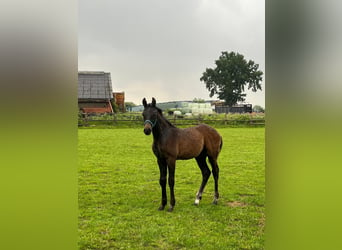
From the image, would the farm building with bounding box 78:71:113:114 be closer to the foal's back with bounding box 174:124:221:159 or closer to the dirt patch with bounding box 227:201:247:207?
the foal's back with bounding box 174:124:221:159

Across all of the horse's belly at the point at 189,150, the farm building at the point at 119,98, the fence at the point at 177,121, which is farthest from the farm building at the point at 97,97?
the horse's belly at the point at 189,150

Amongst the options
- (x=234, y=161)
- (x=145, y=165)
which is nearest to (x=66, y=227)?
(x=145, y=165)

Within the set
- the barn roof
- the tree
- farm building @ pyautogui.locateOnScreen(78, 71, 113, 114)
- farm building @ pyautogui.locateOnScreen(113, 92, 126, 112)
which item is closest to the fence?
the barn roof

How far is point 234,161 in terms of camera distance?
26.3 ft

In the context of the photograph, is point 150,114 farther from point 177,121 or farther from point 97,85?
point 97,85

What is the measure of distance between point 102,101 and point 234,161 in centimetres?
1519

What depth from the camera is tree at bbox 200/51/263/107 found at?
32.6 m

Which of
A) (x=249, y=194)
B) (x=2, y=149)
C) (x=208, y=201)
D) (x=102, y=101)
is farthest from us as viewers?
(x=102, y=101)

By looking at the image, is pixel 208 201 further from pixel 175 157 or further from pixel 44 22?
pixel 44 22

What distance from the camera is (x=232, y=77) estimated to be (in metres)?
33.8

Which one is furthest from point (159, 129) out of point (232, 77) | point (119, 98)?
point (232, 77)

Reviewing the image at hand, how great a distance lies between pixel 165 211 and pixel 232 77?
3117cm

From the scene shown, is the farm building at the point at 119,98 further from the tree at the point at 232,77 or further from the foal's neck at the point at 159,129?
the foal's neck at the point at 159,129

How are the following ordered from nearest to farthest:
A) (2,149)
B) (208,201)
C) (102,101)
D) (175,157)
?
(2,149)
(175,157)
(208,201)
(102,101)
